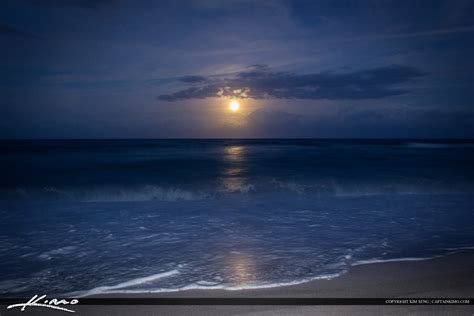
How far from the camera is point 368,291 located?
9.93 feet

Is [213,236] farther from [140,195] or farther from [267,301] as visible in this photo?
[140,195]

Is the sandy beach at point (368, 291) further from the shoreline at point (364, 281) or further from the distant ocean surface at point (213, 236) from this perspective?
the distant ocean surface at point (213, 236)

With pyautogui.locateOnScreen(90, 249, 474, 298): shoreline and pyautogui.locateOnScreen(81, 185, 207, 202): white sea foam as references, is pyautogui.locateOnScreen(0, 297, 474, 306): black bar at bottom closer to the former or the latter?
pyautogui.locateOnScreen(90, 249, 474, 298): shoreline

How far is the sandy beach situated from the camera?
2674 mm

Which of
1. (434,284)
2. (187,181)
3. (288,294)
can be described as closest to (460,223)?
(434,284)

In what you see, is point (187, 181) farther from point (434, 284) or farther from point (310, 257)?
point (434, 284)

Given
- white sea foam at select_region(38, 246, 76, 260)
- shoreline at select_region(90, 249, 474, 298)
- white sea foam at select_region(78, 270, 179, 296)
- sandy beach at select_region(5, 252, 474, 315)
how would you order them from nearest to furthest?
sandy beach at select_region(5, 252, 474, 315), shoreline at select_region(90, 249, 474, 298), white sea foam at select_region(78, 270, 179, 296), white sea foam at select_region(38, 246, 76, 260)

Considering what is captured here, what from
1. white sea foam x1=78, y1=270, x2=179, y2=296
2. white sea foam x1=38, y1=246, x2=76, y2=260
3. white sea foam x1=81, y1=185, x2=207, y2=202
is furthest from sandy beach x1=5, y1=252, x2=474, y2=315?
white sea foam x1=81, y1=185, x2=207, y2=202

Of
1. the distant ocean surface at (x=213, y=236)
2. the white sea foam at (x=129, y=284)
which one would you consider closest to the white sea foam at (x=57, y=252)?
the distant ocean surface at (x=213, y=236)

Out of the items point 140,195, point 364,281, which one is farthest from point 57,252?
point 140,195

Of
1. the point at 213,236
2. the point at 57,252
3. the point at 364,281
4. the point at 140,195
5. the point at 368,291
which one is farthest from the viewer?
the point at 140,195

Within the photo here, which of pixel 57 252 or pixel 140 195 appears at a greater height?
pixel 57 252

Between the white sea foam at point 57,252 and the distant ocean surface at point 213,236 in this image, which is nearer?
the distant ocean surface at point 213,236

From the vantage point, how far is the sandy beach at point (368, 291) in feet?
8.77
